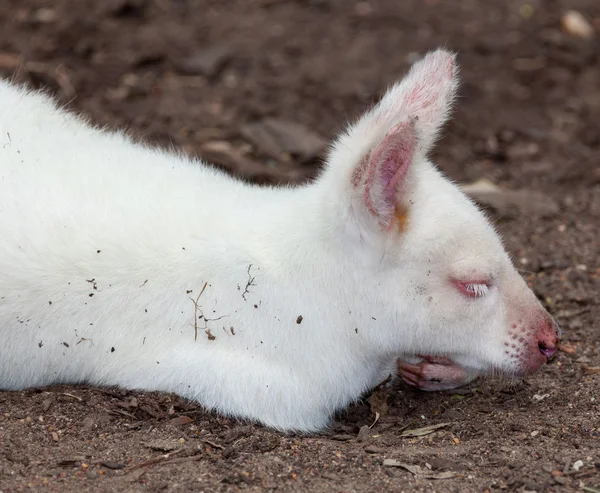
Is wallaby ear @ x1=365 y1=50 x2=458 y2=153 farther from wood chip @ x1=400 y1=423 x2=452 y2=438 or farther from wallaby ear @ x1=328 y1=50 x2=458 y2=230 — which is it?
wood chip @ x1=400 y1=423 x2=452 y2=438

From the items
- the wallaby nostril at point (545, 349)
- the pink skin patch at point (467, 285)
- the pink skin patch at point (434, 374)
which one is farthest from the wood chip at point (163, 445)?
the wallaby nostril at point (545, 349)

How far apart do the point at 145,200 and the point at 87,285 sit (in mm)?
523

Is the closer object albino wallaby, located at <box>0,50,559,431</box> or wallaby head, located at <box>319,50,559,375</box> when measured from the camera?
wallaby head, located at <box>319,50,559,375</box>

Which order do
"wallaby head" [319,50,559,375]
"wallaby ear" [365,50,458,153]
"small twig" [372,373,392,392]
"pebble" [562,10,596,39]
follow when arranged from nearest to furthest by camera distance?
"wallaby head" [319,50,559,375] < "wallaby ear" [365,50,458,153] < "small twig" [372,373,392,392] < "pebble" [562,10,596,39]

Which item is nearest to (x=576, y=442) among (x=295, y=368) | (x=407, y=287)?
(x=407, y=287)

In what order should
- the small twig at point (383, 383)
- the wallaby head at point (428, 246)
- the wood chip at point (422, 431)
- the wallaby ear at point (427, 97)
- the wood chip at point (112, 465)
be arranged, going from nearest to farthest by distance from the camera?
the wood chip at point (112, 465), the wallaby head at point (428, 246), the wallaby ear at point (427, 97), the wood chip at point (422, 431), the small twig at point (383, 383)

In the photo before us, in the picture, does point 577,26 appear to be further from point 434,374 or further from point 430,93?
point 434,374

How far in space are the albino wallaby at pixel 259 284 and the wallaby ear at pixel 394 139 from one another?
0.04 ft

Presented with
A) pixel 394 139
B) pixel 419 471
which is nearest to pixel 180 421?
pixel 419 471

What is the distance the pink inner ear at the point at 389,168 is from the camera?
151 inches

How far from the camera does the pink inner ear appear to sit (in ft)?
12.6

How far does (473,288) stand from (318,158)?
339cm

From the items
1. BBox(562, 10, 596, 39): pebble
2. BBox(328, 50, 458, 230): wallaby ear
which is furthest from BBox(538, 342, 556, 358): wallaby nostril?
BBox(562, 10, 596, 39): pebble

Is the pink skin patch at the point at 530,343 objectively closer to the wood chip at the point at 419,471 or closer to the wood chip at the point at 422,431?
the wood chip at the point at 422,431
